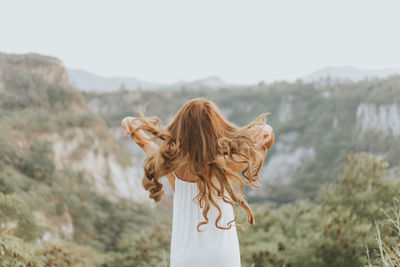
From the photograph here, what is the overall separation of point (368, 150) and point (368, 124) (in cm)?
219

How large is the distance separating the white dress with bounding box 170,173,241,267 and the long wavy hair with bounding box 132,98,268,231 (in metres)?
0.04

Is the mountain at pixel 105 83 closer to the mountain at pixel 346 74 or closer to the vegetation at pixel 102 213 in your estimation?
the mountain at pixel 346 74

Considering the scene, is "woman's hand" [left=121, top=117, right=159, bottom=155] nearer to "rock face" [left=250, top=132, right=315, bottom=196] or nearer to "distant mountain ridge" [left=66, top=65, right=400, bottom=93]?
"distant mountain ridge" [left=66, top=65, right=400, bottom=93]

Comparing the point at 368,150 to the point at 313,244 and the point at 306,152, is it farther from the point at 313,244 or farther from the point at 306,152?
the point at 313,244

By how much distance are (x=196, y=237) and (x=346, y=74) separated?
105ft

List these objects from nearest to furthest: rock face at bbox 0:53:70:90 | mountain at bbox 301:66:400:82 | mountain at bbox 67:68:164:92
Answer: rock face at bbox 0:53:70:90 < mountain at bbox 301:66:400:82 < mountain at bbox 67:68:164:92

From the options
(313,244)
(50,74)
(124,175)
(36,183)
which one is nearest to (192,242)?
(313,244)

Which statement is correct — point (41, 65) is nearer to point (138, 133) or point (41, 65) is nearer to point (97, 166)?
point (97, 166)

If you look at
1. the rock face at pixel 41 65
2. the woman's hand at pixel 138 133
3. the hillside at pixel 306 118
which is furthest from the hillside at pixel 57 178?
the hillside at pixel 306 118

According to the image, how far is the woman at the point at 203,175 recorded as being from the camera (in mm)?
2031

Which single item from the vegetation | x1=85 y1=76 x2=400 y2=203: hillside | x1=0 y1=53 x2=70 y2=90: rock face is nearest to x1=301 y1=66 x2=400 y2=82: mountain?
x1=85 y1=76 x2=400 y2=203: hillside

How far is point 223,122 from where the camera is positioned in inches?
82.5

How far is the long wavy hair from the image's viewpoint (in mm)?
2031

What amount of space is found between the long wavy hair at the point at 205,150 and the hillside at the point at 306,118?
19705mm
